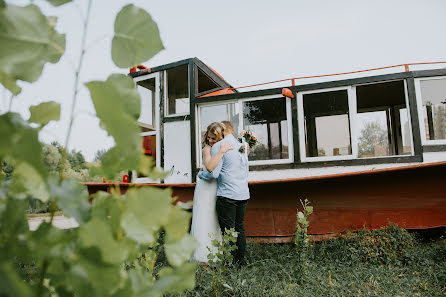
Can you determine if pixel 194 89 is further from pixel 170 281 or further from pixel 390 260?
pixel 170 281

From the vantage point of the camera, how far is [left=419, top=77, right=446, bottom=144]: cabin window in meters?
4.09

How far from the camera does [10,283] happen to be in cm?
22

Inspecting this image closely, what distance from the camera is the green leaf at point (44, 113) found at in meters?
0.35

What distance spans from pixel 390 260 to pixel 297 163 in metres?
1.71

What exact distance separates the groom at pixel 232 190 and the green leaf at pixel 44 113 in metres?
2.56

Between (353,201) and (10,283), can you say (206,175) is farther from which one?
(10,283)

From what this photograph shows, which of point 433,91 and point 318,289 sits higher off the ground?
point 433,91

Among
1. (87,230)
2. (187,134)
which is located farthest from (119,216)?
(187,134)

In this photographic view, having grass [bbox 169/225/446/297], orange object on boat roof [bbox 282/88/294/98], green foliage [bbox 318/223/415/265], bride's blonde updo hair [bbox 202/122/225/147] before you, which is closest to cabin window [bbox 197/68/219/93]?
orange object on boat roof [bbox 282/88/294/98]

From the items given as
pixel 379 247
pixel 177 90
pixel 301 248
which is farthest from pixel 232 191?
pixel 177 90

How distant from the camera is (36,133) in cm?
25

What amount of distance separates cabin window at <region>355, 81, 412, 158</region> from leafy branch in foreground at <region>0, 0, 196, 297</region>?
4.38 meters

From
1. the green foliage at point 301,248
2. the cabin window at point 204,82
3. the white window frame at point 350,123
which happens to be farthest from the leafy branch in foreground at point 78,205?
the cabin window at point 204,82

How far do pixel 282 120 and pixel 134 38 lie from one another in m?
4.41
